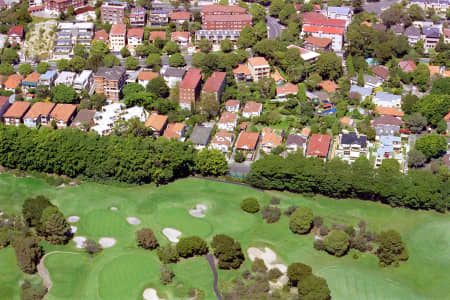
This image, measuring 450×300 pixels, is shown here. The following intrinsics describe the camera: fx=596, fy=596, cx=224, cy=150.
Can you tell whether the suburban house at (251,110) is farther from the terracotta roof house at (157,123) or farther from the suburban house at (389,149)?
the suburban house at (389,149)

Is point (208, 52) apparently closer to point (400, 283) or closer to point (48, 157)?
point (48, 157)

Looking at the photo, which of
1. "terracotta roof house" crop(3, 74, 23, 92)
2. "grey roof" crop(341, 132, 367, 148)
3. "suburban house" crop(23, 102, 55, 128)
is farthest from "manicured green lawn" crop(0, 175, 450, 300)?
"terracotta roof house" crop(3, 74, 23, 92)

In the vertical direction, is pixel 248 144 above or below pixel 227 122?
below

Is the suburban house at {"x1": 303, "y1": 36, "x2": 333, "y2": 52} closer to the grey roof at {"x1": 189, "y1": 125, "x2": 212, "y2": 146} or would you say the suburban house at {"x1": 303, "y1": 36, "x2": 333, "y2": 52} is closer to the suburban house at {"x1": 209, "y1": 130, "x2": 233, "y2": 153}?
the suburban house at {"x1": 209, "y1": 130, "x2": 233, "y2": 153}

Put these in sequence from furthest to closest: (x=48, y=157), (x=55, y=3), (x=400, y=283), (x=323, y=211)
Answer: (x=55, y=3) → (x=48, y=157) → (x=323, y=211) → (x=400, y=283)

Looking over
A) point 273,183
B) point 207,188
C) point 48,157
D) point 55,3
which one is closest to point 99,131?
point 48,157

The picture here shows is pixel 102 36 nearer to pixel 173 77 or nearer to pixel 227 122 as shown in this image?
pixel 173 77

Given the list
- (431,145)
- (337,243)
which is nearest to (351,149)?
(431,145)
